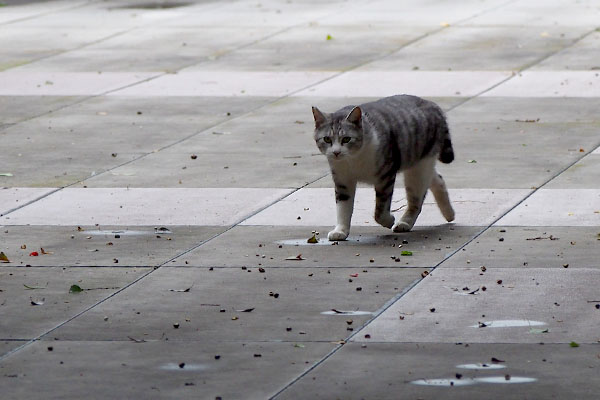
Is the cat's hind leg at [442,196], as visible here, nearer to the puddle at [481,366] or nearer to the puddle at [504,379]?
the puddle at [481,366]

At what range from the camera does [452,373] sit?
22.8 feet

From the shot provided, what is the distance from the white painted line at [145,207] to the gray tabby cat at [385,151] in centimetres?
125

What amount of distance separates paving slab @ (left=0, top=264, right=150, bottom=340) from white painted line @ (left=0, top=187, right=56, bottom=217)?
7.11 ft

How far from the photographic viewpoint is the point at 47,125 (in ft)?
50.2

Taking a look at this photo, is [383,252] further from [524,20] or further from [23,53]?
[524,20]

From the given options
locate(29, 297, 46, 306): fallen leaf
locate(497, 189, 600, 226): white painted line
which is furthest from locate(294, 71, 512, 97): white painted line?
locate(29, 297, 46, 306): fallen leaf

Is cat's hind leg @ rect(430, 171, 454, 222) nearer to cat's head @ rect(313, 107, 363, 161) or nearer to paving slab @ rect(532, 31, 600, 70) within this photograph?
cat's head @ rect(313, 107, 363, 161)

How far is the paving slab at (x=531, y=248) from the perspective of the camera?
30.2 ft

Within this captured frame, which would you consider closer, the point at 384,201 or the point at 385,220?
the point at 384,201

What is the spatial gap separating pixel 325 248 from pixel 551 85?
793 centimetres

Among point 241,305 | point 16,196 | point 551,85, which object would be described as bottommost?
point 551,85

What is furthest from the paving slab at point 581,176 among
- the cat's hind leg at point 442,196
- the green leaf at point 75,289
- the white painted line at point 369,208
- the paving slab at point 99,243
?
the green leaf at point 75,289

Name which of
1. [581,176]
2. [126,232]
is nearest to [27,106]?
[126,232]

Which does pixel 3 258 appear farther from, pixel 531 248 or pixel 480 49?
pixel 480 49
